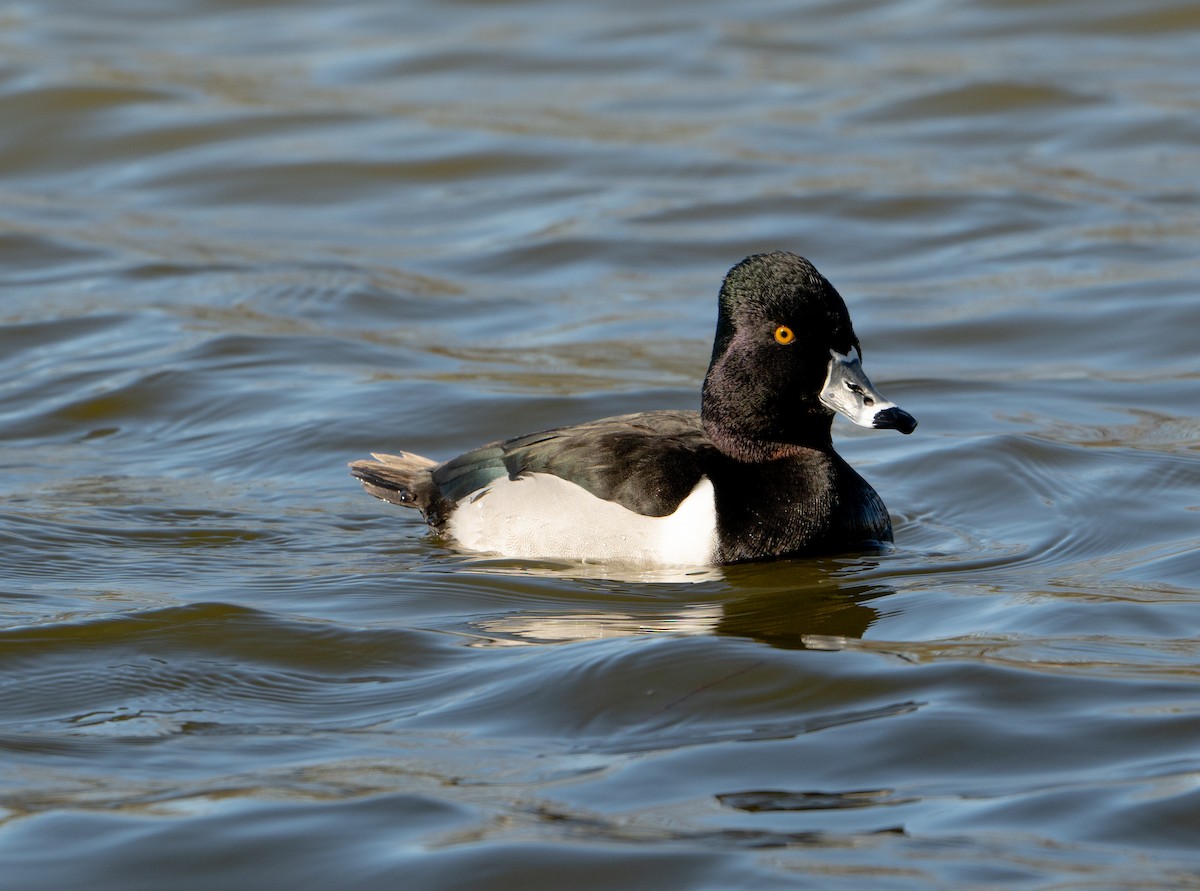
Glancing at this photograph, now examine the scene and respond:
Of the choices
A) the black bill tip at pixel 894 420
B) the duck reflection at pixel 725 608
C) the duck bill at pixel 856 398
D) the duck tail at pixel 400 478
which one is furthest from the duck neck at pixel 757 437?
the duck tail at pixel 400 478

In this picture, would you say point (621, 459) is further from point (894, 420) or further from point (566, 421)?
point (566, 421)

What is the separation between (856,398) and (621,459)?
1.00 metres

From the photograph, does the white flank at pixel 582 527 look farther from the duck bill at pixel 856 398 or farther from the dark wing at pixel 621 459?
the duck bill at pixel 856 398

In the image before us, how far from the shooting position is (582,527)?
7527mm

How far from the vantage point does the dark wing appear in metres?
7.46

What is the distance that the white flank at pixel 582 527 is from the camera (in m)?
7.43

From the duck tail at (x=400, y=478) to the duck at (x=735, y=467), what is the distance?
17.7 inches

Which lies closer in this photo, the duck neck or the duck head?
the duck head

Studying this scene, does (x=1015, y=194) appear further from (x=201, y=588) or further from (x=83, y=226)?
(x=201, y=588)

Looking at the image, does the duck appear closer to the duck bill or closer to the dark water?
the duck bill

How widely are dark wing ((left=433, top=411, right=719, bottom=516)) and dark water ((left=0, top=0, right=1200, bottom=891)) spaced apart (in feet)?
1.17

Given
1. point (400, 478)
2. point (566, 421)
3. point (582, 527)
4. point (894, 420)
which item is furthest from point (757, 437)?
point (566, 421)

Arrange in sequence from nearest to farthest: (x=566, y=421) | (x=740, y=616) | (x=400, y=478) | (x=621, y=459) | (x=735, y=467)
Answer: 1. (x=740, y=616)
2. (x=621, y=459)
3. (x=735, y=467)
4. (x=400, y=478)
5. (x=566, y=421)

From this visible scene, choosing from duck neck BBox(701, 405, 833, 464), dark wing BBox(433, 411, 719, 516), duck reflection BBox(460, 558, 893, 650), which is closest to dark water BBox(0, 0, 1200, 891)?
duck reflection BBox(460, 558, 893, 650)
